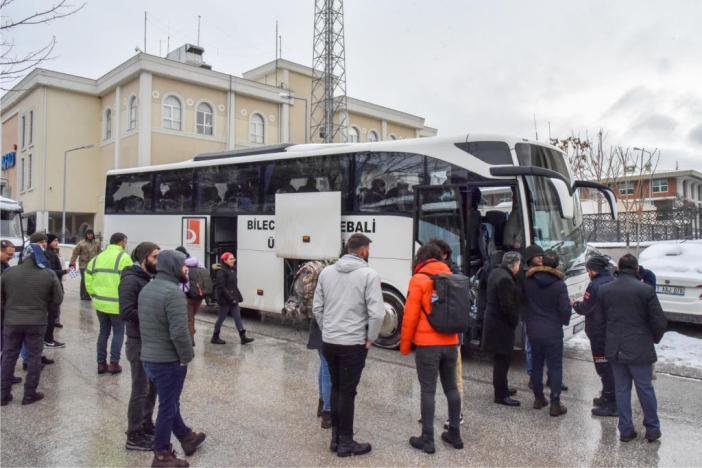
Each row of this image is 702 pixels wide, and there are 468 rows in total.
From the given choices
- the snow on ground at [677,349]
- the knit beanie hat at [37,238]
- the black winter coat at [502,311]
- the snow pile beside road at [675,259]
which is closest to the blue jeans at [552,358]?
the black winter coat at [502,311]

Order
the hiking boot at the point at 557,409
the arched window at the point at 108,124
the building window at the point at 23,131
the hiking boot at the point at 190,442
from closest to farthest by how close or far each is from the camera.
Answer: the hiking boot at the point at 190,442 → the hiking boot at the point at 557,409 → the arched window at the point at 108,124 → the building window at the point at 23,131

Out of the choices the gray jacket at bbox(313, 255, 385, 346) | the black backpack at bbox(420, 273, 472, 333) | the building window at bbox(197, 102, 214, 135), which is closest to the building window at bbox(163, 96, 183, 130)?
the building window at bbox(197, 102, 214, 135)

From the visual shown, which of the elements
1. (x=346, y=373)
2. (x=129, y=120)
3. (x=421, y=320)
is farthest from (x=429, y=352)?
(x=129, y=120)

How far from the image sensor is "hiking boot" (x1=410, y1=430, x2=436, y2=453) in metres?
4.52

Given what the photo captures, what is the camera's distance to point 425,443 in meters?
4.55

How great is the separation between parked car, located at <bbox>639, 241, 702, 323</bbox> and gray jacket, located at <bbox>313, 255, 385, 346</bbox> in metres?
7.19

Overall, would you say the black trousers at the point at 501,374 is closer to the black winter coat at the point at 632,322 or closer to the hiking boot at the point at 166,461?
the black winter coat at the point at 632,322

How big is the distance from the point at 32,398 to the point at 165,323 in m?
2.79

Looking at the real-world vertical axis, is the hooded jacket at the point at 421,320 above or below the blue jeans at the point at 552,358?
above

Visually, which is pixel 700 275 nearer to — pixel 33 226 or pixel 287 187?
pixel 287 187

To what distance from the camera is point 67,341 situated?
877 cm

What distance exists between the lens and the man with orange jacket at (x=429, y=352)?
4.57 m

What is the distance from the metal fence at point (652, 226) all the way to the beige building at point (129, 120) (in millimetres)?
19190

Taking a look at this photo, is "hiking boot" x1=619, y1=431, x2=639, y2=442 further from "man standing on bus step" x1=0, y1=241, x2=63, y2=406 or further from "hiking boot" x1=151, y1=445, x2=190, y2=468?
"man standing on bus step" x1=0, y1=241, x2=63, y2=406
